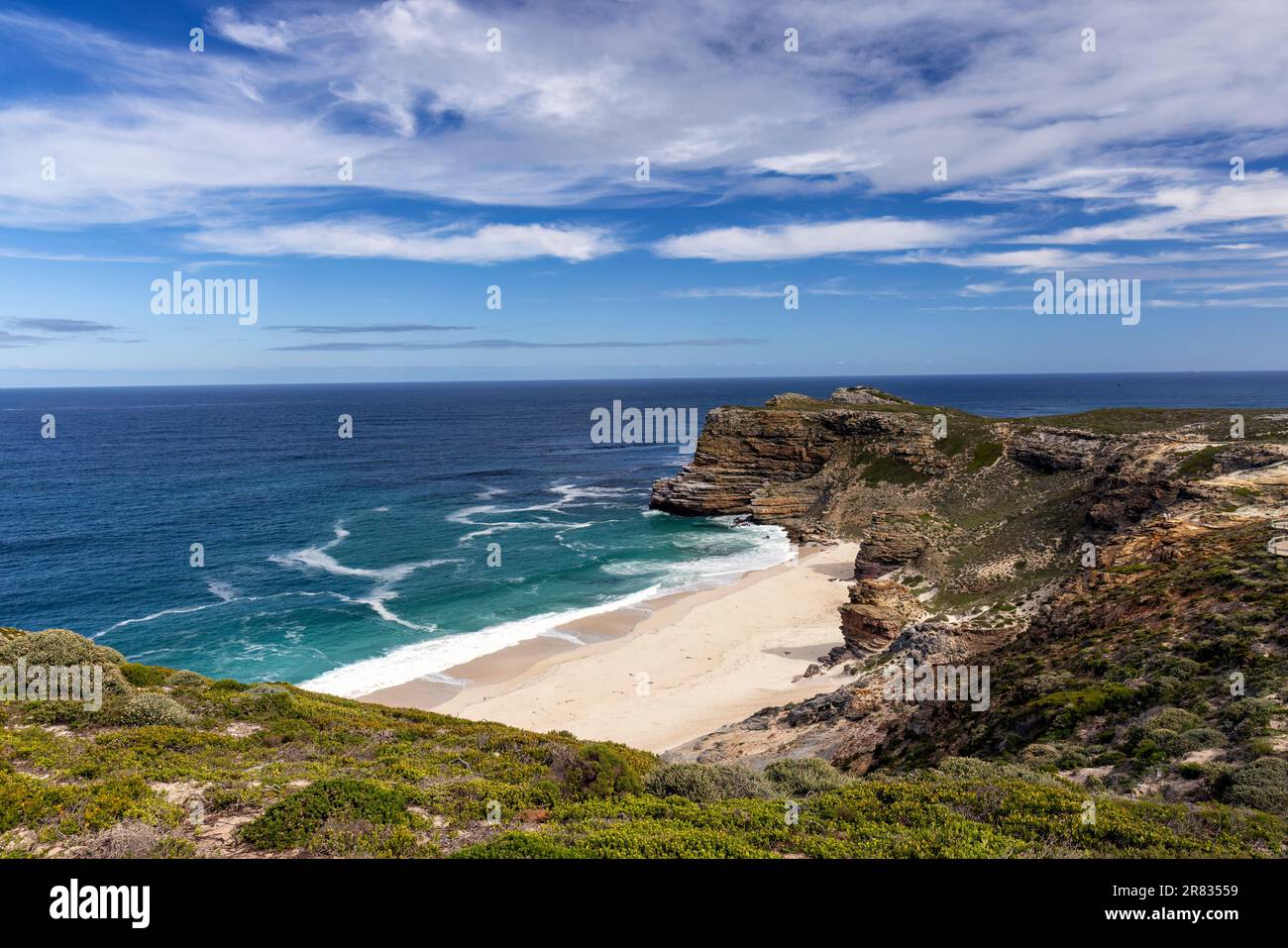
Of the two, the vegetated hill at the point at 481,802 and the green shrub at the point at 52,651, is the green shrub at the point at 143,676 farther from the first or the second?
the vegetated hill at the point at 481,802

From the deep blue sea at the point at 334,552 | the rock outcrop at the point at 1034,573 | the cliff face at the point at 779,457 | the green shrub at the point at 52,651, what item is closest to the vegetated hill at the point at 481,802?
the green shrub at the point at 52,651

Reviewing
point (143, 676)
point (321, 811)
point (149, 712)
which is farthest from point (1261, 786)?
point (143, 676)

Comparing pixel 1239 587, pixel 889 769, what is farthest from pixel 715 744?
pixel 1239 587

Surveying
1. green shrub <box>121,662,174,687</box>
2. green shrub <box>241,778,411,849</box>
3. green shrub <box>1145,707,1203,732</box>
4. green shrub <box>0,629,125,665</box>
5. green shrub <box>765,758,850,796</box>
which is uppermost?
green shrub <box>0,629,125,665</box>

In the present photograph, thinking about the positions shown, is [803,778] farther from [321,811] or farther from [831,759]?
[321,811]

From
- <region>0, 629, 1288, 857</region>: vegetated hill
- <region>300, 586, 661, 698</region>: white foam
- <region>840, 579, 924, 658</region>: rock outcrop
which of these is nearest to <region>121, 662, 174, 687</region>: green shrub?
<region>0, 629, 1288, 857</region>: vegetated hill

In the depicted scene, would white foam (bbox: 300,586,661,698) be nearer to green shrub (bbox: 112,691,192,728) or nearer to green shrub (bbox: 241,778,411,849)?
green shrub (bbox: 112,691,192,728)
